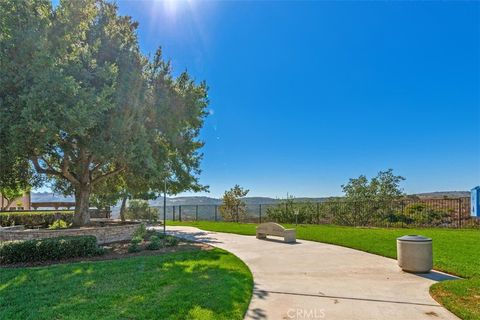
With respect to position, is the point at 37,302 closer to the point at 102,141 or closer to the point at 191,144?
the point at 102,141

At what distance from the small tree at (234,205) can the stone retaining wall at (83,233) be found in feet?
39.6

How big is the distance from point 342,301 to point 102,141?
28.5 ft

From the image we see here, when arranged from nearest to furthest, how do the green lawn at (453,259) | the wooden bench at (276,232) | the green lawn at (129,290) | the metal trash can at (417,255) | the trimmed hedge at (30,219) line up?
the green lawn at (129,290), the green lawn at (453,259), the metal trash can at (417,255), the wooden bench at (276,232), the trimmed hedge at (30,219)

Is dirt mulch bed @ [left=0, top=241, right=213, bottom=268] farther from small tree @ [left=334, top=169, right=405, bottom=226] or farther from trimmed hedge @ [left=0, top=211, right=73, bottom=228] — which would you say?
small tree @ [left=334, top=169, right=405, bottom=226]

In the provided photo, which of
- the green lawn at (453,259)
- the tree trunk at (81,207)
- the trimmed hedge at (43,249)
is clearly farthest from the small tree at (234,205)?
the trimmed hedge at (43,249)

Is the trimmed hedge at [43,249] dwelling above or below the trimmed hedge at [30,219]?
above

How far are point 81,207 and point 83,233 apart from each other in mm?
2402

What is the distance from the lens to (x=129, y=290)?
518 cm

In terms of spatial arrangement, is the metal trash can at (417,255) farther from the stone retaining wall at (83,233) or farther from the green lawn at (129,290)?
the stone retaining wall at (83,233)

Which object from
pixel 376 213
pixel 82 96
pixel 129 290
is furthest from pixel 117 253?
pixel 376 213

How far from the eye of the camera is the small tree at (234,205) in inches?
961

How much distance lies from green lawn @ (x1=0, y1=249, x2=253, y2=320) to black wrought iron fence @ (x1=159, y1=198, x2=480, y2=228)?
12583mm

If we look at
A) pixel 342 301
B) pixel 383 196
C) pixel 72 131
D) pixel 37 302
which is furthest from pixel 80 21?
pixel 383 196

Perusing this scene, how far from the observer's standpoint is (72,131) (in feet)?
29.9
